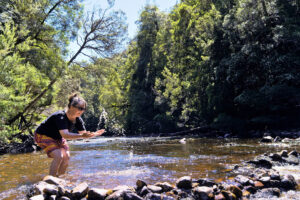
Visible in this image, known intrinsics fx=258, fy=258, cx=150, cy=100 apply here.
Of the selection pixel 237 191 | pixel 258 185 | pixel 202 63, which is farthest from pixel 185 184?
pixel 202 63

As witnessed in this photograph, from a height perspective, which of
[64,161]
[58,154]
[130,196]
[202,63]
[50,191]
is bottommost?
[130,196]

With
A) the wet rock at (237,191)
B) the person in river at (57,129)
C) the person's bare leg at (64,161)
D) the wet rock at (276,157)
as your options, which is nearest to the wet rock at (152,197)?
the wet rock at (237,191)

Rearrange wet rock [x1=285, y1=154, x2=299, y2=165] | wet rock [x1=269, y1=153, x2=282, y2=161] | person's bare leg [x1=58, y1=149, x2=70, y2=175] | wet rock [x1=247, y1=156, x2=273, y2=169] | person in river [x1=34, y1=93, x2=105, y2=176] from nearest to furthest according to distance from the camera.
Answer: person in river [x1=34, y1=93, x2=105, y2=176], person's bare leg [x1=58, y1=149, x2=70, y2=175], wet rock [x1=247, y1=156, x2=273, y2=169], wet rock [x1=285, y1=154, x2=299, y2=165], wet rock [x1=269, y1=153, x2=282, y2=161]

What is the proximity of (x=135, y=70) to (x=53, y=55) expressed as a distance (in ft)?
86.6

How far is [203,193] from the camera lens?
4.05 meters

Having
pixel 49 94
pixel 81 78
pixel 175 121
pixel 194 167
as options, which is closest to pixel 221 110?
pixel 175 121

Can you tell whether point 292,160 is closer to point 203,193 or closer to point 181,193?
point 203,193

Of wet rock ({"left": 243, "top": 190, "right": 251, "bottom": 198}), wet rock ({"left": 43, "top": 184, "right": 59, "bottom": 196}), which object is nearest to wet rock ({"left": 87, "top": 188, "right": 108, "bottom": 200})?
wet rock ({"left": 43, "top": 184, "right": 59, "bottom": 196})

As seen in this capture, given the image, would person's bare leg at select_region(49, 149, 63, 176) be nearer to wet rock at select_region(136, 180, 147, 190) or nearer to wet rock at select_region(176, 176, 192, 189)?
wet rock at select_region(136, 180, 147, 190)

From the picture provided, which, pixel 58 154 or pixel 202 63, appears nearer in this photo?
pixel 58 154

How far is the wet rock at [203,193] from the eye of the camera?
402cm

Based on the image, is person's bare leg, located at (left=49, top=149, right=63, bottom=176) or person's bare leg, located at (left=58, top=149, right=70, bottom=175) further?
person's bare leg, located at (left=58, top=149, right=70, bottom=175)

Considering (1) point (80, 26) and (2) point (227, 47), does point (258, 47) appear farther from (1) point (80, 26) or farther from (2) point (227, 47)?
(1) point (80, 26)

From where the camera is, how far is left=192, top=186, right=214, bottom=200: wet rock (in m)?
4.02
